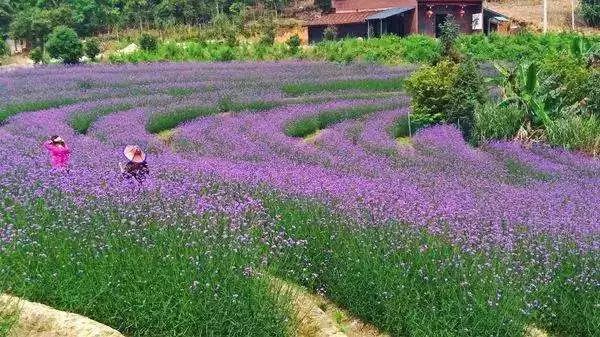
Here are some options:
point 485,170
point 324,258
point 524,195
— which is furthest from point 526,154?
point 324,258

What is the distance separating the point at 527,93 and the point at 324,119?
4.10m

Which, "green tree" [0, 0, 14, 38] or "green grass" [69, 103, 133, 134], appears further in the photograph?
"green tree" [0, 0, 14, 38]

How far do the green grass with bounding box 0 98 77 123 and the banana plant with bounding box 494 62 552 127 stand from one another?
10315mm

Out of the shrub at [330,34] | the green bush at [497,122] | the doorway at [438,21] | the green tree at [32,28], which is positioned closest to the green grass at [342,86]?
the green bush at [497,122]

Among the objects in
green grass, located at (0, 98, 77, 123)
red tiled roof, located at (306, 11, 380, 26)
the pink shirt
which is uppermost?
red tiled roof, located at (306, 11, 380, 26)

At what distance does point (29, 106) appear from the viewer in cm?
1775

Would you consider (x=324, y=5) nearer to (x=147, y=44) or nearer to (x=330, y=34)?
(x=330, y=34)

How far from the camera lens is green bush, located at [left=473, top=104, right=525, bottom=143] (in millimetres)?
13648

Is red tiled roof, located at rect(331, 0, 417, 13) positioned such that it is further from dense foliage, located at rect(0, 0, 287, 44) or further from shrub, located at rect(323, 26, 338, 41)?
dense foliage, located at rect(0, 0, 287, 44)

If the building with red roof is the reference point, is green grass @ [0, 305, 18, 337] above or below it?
below

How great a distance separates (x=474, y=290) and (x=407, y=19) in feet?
127

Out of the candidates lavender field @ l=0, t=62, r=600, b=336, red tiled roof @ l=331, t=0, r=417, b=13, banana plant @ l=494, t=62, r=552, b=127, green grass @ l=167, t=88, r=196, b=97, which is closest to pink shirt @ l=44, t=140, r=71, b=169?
lavender field @ l=0, t=62, r=600, b=336

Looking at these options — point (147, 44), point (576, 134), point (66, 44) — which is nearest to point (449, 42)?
point (576, 134)

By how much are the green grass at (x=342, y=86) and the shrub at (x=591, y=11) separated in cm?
3025
